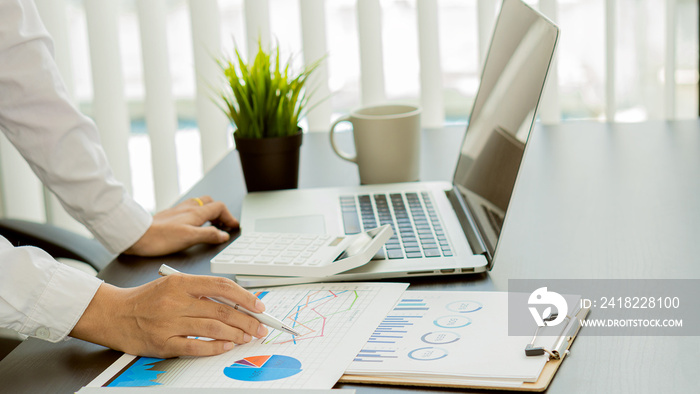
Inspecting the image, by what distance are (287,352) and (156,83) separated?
1.46 m

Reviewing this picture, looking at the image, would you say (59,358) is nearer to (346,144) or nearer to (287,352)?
(287,352)

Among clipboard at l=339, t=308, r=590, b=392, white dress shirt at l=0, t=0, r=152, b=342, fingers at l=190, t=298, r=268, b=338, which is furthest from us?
white dress shirt at l=0, t=0, r=152, b=342

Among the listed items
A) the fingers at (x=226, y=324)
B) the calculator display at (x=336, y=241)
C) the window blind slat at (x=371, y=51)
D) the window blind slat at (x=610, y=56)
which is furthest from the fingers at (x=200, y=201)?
the window blind slat at (x=610, y=56)

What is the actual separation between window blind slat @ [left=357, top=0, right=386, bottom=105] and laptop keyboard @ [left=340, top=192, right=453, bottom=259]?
0.81 meters

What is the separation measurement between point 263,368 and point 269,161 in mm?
561

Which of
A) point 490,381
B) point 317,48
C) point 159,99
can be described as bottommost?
point 490,381

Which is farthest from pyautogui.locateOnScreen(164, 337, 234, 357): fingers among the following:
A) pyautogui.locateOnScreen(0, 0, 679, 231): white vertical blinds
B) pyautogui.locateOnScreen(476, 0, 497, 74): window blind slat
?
pyautogui.locateOnScreen(476, 0, 497, 74): window blind slat

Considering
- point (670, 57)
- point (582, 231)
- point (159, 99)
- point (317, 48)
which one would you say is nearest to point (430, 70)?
point (317, 48)

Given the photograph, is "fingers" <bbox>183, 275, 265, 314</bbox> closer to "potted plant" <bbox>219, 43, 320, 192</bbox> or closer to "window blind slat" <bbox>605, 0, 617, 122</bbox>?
"potted plant" <bbox>219, 43, 320, 192</bbox>

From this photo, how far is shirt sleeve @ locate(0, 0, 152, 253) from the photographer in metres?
0.94

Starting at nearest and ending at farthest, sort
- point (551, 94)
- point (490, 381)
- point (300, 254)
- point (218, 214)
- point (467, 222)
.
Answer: point (490, 381) < point (300, 254) < point (467, 222) < point (218, 214) < point (551, 94)

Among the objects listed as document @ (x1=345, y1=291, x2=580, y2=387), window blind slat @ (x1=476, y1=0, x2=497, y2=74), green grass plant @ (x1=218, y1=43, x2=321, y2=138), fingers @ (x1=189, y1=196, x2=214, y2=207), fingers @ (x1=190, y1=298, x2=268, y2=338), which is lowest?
document @ (x1=345, y1=291, x2=580, y2=387)

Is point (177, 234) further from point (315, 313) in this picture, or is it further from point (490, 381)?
point (490, 381)

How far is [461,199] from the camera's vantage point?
3.35ft
